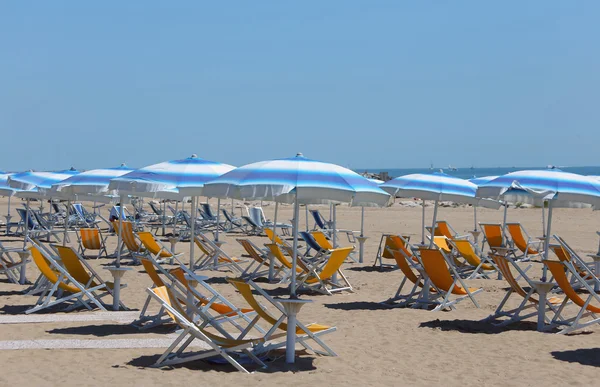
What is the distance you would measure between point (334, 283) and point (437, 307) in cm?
195

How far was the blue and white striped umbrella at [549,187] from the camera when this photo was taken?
8.38 meters

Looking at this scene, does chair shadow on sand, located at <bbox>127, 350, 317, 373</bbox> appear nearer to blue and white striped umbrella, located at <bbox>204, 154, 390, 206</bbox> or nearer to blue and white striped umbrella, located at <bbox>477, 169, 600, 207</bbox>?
blue and white striped umbrella, located at <bbox>204, 154, 390, 206</bbox>

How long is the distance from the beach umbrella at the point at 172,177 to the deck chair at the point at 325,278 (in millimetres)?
1665

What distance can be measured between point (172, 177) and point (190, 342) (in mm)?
3333

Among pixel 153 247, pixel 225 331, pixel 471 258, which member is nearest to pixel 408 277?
pixel 471 258

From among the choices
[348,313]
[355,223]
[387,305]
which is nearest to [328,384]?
[348,313]

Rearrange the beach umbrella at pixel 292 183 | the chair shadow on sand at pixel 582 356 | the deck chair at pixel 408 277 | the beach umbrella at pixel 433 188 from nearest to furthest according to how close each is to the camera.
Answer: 1. the beach umbrella at pixel 292 183
2. the chair shadow on sand at pixel 582 356
3. the deck chair at pixel 408 277
4. the beach umbrella at pixel 433 188

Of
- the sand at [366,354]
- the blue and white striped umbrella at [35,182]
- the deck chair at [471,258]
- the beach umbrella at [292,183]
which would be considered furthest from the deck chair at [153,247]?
the beach umbrella at [292,183]

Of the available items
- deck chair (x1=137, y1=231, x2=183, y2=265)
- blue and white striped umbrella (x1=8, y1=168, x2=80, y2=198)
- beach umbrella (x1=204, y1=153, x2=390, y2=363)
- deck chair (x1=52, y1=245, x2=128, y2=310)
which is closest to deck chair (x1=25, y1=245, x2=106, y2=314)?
deck chair (x1=52, y1=245, x2=128, y2=310)

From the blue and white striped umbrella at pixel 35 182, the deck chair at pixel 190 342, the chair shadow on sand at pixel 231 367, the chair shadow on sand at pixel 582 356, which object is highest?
the blue and white striped umbrella at pixel 35 182

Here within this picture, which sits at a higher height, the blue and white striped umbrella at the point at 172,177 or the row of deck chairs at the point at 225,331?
the blue and white striped umbrella at the point at 172,177

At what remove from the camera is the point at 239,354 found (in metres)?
5.88

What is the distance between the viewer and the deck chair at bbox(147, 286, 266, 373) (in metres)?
5.29

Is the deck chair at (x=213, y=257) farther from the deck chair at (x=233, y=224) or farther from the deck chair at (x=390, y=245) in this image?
the deck chair at (x=233, y=224)
